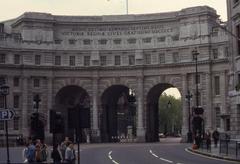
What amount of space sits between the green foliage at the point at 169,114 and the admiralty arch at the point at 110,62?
56.4 m

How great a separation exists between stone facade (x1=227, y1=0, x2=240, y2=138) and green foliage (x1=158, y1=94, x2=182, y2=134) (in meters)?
105

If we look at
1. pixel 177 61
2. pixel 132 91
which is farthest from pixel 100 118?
pixel 177 61

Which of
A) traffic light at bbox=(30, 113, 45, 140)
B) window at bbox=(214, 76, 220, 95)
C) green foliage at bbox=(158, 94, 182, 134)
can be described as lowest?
green foliage at bbox=(158, 94, 182, 134)

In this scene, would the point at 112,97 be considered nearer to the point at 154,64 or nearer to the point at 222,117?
the point at 154,64

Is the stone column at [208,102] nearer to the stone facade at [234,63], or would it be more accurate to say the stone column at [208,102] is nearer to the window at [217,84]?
the window at [217,84]

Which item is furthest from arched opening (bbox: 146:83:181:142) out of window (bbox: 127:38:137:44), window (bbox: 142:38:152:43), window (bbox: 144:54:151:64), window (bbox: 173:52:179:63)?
window (bbox: 127:38:137:44)

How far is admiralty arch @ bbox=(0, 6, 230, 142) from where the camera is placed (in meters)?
101

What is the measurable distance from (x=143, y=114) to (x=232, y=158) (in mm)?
61469

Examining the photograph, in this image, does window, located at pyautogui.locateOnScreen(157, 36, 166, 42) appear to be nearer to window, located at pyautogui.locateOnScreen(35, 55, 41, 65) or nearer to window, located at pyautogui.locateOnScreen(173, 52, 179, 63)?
window, located at pyautogui.locateOnScreen(173, 52, 179, 63)

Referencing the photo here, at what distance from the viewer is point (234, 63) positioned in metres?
57.3

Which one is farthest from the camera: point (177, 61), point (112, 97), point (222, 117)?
point (112, 97)

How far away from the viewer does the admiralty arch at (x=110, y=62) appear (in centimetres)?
10062

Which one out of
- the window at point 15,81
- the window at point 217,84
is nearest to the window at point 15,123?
the window at point 15,81

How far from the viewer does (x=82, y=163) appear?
4147cm
